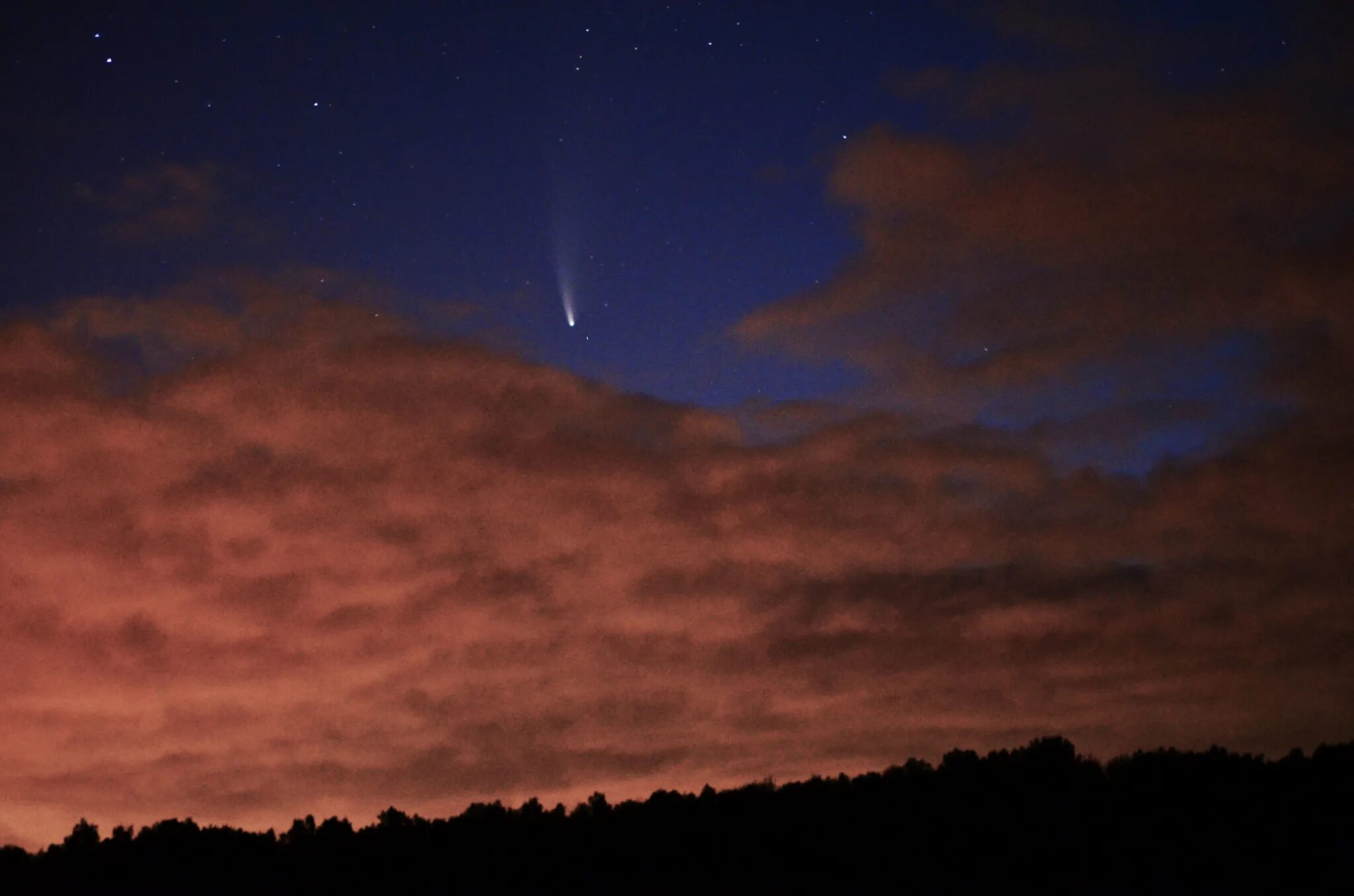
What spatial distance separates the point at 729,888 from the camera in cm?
3853

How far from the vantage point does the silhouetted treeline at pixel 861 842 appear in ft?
111

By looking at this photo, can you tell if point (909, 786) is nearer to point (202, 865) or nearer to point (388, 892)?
point (388, 892)

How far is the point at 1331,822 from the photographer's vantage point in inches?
1304

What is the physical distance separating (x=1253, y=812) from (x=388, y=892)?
2331cm

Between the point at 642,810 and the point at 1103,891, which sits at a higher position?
the point at 642,810

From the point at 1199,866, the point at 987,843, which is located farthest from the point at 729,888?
the point at 1199,866

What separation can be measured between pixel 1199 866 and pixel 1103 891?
2.22 metres

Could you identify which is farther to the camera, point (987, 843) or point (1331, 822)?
point (987, 843)

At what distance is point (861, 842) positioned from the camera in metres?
38.8

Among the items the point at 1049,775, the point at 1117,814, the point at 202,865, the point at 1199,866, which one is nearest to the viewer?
the point at 1199,866

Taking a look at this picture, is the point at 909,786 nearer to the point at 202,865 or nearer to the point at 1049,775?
the point at 1049,775

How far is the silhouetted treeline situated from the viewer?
33.8m

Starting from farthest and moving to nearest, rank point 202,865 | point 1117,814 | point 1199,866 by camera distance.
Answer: point 202,865
point 1117,814
point 1199,866

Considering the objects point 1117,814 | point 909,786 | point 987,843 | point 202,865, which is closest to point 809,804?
point 909,786
